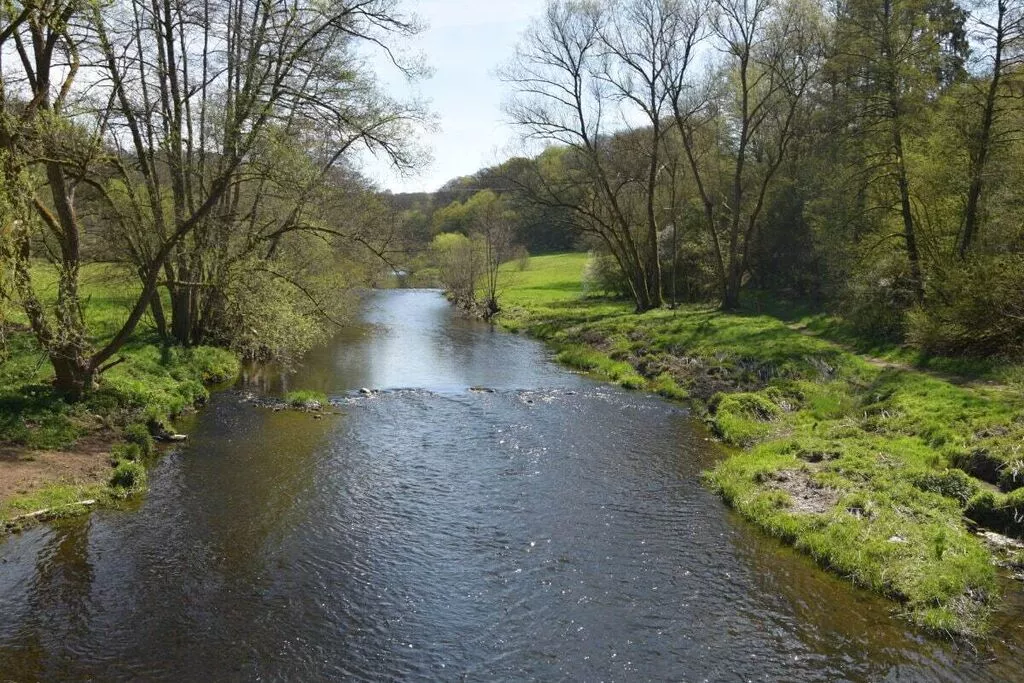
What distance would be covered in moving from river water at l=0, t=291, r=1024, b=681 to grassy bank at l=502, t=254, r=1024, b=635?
0.56 metres

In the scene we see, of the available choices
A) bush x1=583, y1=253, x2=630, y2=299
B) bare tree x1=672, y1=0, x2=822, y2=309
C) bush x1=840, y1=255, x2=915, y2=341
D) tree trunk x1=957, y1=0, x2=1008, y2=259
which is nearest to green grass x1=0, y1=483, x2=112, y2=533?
tree trunk x1=957, y1=0, x2=1008, y2=259

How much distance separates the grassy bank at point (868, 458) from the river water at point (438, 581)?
560mm

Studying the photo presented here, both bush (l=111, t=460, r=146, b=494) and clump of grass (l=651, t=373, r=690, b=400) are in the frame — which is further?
clump of grass (l=651, t=373, r=690, b=400)

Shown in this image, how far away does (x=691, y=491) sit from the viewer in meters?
13.6

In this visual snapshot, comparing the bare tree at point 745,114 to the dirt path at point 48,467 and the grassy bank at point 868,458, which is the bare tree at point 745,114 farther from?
the dirt path at point 48,467

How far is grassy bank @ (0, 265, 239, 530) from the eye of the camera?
11790 millimetres

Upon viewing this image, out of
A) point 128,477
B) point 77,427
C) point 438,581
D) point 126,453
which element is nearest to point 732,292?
point 126,453

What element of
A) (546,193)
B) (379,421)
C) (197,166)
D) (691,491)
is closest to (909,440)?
(691,491)

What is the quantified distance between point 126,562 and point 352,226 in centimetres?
2130

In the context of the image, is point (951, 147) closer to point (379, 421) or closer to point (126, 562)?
point (379, 421)

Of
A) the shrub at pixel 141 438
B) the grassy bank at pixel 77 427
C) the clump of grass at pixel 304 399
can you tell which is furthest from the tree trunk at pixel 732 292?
the shrub at pixel 141 438

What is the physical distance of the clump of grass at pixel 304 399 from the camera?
66.1 ft

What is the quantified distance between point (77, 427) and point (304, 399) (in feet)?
21.9

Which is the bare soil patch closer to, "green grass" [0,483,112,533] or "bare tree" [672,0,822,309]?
"green grass" [0,483,112,533]
